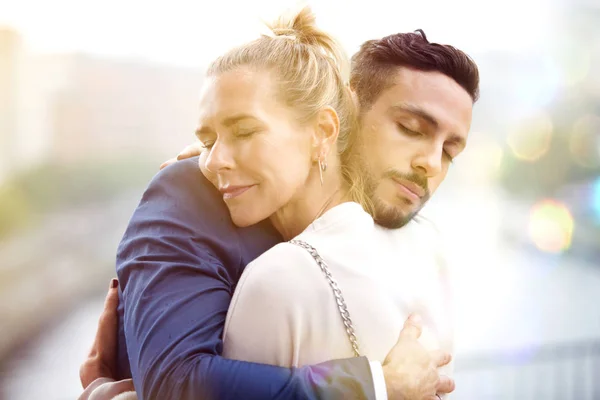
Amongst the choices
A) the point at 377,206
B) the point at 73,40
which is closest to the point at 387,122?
the point at 377,206

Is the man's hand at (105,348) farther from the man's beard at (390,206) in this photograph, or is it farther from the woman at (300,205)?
the man's beard at (390,206)

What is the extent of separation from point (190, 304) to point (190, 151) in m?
0.26

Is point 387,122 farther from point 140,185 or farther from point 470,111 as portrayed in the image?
point 140,185

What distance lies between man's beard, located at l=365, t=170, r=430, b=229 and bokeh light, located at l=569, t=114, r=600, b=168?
0.31 m

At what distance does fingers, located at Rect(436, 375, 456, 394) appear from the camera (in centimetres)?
81

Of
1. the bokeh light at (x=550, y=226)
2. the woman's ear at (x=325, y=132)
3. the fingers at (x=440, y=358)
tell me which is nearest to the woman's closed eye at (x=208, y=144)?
the woman's ear at (x=325, y=132)

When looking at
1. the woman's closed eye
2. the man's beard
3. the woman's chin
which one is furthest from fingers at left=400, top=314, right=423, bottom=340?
the woman's closed eye

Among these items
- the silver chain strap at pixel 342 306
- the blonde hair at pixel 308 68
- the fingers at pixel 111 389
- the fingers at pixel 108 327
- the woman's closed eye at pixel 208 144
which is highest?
the blonde hair at pixel 308 68

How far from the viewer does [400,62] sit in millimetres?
824

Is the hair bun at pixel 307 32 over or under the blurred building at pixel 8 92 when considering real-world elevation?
over

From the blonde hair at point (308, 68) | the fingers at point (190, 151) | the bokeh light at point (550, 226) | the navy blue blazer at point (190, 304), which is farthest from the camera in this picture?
the bokeh light at point (550, 226)

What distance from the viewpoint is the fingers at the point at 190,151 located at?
859mm

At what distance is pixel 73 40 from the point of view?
812mm

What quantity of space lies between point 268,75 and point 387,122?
177 millimetres
